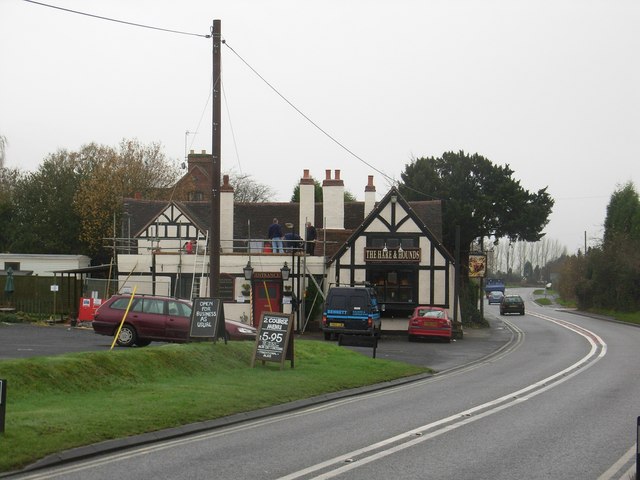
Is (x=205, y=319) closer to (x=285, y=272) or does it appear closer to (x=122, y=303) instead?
(x=122, y=303)

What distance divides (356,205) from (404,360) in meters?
25.3

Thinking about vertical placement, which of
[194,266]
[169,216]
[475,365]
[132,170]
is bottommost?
[475,365]

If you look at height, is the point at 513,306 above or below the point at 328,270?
below

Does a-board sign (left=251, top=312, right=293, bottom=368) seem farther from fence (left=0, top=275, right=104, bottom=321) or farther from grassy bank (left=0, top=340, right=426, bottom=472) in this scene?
fence (left=0, top=275, right=104, bottom=321)

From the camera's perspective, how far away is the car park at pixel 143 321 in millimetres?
25781

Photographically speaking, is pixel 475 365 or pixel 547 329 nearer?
pixel 475 365

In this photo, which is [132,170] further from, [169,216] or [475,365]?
[475,365]

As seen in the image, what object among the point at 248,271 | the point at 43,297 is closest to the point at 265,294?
the point at 248,271

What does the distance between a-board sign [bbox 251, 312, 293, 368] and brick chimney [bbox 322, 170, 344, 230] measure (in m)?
22.3

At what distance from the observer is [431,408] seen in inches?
635

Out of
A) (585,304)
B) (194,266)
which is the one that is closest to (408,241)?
(194,266)

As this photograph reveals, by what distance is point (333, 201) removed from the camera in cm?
4325

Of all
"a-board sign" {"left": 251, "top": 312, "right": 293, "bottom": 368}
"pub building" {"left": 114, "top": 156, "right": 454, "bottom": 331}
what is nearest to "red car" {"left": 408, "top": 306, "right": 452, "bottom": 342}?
"pub building" {"left": 114, "top": 156, "right": 454, "bottom": 331}

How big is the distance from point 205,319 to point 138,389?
5.74 meters
